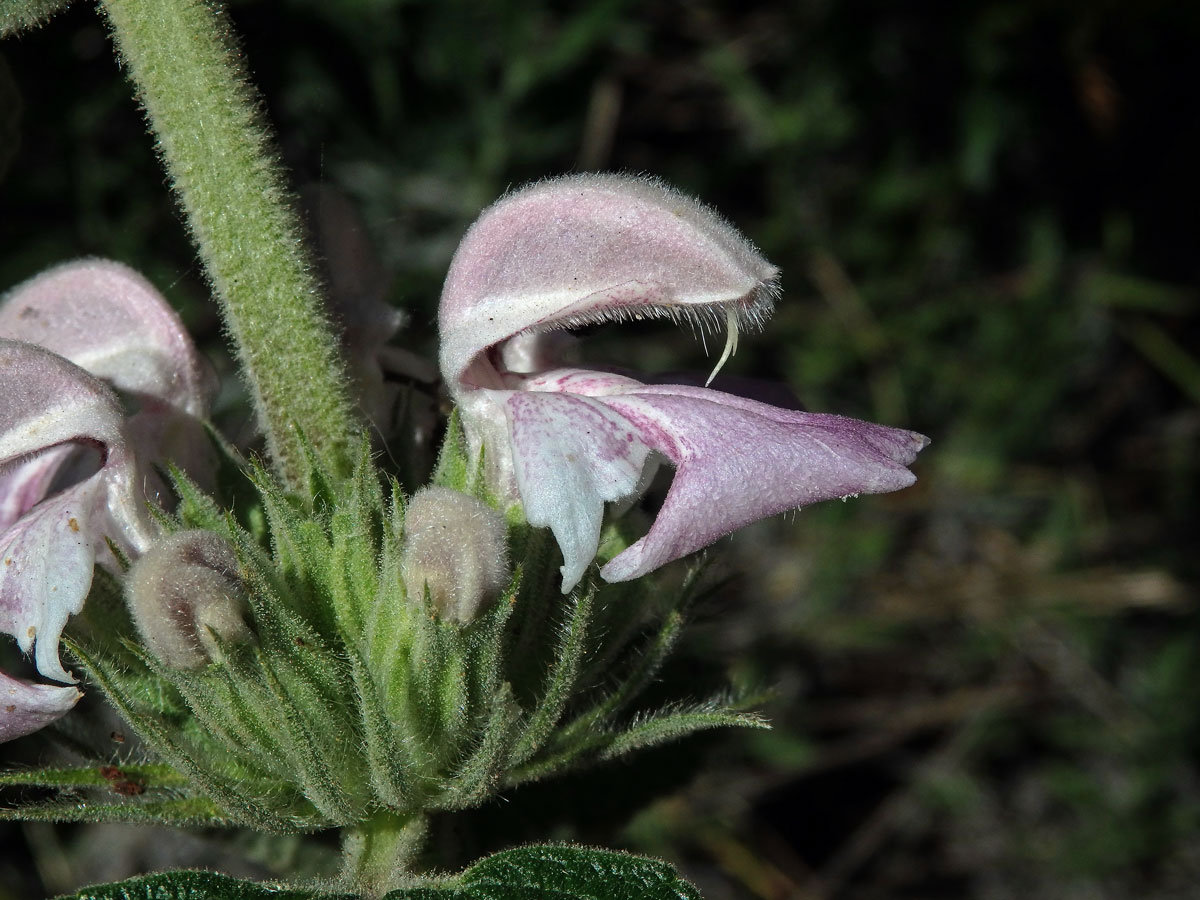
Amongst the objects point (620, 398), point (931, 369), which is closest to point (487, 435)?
point (620, 398)

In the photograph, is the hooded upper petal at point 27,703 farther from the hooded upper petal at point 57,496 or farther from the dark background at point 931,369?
the dark background at point 931,369

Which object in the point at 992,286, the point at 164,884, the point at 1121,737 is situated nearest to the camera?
the point at 164,884

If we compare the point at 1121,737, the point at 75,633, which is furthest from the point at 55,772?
the point at 1121,737

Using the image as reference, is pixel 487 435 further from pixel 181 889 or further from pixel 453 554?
pixel 181 889

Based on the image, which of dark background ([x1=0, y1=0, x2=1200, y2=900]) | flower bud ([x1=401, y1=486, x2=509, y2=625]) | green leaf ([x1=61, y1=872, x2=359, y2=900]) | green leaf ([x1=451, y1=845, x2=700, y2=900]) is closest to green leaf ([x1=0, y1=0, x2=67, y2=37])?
flower bud ([x1=401, y1=486, x2=509, y2=625])

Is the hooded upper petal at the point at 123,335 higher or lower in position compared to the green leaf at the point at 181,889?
higher

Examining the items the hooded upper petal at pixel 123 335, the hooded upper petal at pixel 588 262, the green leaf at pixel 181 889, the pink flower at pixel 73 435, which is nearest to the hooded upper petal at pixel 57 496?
the pink flower at pixel 73 435

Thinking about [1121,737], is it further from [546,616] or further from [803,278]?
[546,616]
